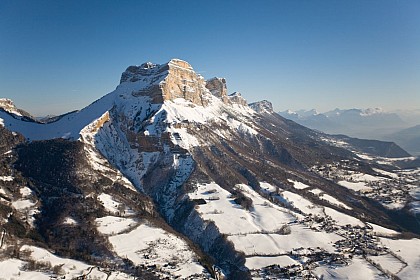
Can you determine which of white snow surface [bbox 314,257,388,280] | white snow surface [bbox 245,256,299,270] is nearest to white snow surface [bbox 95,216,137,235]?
white snow surface [bbox 245,256,299,270]

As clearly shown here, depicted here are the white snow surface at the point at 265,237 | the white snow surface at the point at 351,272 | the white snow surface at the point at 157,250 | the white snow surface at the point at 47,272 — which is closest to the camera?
the white snow surface at the point at 47,272

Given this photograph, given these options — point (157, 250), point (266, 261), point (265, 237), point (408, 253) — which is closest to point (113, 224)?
point (157, 250)

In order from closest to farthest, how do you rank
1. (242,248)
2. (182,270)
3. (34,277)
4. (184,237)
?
(34,277), (182,270), (242,248), (184,237)

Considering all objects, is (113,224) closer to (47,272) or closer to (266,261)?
(47,272)

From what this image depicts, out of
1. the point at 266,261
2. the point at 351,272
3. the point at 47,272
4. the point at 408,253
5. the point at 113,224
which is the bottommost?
the point at 408,253

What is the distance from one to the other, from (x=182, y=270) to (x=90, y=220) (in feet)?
179

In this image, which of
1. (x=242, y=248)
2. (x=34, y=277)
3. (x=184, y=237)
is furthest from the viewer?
(x=184, y=237)

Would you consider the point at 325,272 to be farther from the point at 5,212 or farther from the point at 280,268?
the point at 5,212

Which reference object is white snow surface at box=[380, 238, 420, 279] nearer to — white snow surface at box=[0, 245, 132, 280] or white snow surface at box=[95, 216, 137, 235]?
white snow surface at box=[0, 245, 132, 280]

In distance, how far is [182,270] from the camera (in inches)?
5896

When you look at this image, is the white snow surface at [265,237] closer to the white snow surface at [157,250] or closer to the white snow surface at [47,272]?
the white snow surface at [157,250]

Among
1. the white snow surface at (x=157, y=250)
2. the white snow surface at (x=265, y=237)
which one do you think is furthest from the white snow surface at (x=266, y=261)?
the white snow surface at (x=157, y=250)

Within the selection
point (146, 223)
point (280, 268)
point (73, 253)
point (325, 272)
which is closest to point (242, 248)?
point (280, 268)

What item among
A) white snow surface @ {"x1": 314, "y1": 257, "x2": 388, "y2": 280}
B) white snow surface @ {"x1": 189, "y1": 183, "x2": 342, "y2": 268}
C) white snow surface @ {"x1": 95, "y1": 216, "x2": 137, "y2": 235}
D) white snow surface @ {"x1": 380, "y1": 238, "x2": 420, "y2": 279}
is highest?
white snow surface @ {"x1": 95, "y1": 216, "x2": 137, "y2": 235}
